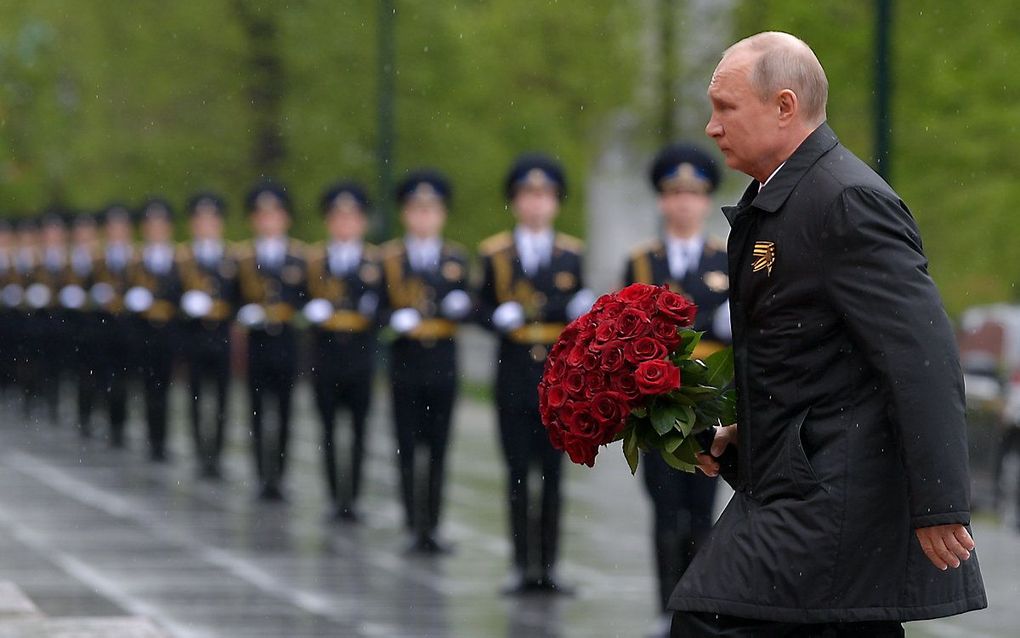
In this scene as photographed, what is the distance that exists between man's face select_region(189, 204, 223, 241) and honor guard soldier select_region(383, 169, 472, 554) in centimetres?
559

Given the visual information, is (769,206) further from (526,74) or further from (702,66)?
(526,74)

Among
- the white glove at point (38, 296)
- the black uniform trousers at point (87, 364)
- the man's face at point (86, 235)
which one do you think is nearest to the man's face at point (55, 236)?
the white glove at point (38, 296)

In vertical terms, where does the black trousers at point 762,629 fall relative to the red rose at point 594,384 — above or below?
below

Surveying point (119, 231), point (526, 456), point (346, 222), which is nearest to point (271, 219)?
point (346, 222)

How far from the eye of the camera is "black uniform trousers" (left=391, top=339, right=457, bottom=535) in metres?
13.1

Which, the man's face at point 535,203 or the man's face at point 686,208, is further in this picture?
the man's face at point 535,203

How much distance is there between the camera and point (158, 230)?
2078 cm

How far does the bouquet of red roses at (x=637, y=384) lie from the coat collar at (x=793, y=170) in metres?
0.34

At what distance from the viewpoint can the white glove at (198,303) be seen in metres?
18.6

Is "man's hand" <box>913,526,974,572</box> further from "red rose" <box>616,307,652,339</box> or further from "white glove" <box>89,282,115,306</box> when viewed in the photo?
"white glove" <box>89,282,115,306</box>

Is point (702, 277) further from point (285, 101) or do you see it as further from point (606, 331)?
point (285, 101)

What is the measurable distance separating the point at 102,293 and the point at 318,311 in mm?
8228

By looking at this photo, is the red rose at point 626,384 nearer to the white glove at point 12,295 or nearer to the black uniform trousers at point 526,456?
the black uniform trousers at point 526,456

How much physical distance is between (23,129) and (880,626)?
31741mm
